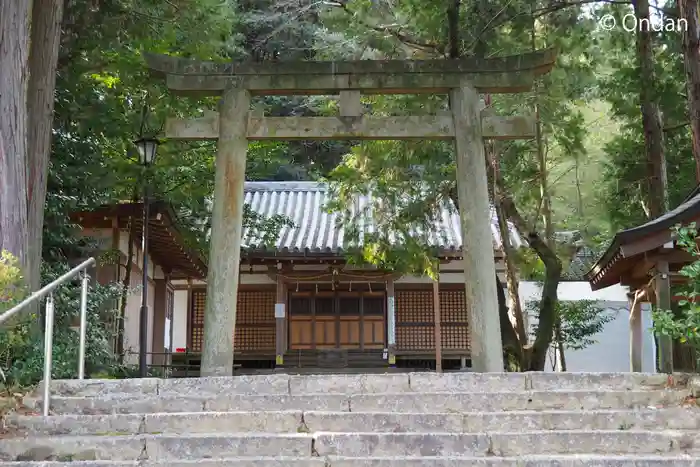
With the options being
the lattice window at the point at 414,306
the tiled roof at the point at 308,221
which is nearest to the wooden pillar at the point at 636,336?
the tiled roof at the point at 308,221

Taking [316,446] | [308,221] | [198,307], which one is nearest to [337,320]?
[308,221]

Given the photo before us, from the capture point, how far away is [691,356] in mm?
11023

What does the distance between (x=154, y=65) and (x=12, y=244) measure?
251cm

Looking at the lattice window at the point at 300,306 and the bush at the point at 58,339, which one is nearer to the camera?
the bush at the point at 58,339

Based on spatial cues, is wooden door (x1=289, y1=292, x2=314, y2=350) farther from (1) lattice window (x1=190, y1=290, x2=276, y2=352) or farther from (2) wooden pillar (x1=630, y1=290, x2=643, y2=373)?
(2) wooden pillar (x1=630, y1=290, x2=643, y2=373)

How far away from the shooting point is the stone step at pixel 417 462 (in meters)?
4.46

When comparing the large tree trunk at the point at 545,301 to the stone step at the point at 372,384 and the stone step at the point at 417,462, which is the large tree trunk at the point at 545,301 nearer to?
the stone step at the point at 372,384

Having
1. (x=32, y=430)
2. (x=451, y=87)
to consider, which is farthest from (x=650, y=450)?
(x=451, y=87)

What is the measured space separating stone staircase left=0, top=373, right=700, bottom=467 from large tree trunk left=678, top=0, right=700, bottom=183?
4.33m

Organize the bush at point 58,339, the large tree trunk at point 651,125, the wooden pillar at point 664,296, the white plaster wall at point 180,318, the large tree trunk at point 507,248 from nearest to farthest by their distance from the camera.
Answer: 1. the bush at point 58,339
2. the wooden pillar at point 664,296
3. the large tree trunk at point 651,125
4. the large tree trunk at point 507,248
5. the white plaster wall at point 180,318

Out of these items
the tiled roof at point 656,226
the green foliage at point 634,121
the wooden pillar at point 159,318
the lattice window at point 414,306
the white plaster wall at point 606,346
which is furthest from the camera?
the white plaster wall at point 606,346

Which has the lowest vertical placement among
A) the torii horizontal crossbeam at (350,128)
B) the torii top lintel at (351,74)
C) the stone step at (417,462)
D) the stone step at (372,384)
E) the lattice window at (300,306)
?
the stone step at (417,462)

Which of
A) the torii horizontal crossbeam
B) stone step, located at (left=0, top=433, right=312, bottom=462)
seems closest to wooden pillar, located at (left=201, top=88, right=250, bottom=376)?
the torii horizontal crossbeam

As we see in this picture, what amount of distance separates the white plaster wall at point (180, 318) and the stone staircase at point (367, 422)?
14.8 metres
